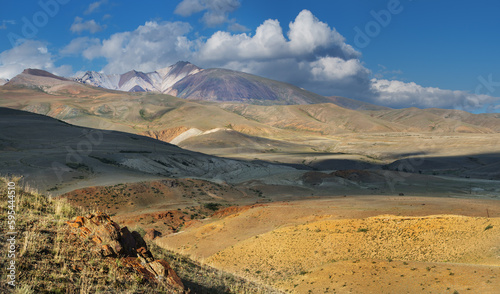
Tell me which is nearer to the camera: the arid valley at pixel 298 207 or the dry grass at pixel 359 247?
the arid valley at pixel 298 207

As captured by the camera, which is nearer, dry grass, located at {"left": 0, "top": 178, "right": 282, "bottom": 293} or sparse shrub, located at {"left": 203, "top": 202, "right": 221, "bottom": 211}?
dry grass, located at {"left": 0, "top": 178, "right": 282, "bottom": 293}

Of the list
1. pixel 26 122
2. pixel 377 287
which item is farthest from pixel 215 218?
pixel 26 122

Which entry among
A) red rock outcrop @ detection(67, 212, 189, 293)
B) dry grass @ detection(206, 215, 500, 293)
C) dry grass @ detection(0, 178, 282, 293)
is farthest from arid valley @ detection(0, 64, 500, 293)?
dry grass @ detection(0, 178, 282, 293)

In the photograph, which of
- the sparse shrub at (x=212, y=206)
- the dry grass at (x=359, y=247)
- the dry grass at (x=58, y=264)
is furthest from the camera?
the sparse shrub at (x=212, y=206)

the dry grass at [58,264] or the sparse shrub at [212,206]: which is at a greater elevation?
the dry grass at [58,264]

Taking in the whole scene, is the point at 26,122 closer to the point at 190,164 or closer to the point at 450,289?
the point at 190,164

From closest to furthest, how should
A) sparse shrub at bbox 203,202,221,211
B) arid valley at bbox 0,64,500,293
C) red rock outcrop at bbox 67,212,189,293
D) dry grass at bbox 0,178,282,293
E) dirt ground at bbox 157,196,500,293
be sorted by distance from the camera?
dry grass at bbox 0,178,282,293, red rock outcrop at bbox 67,212,189,293, dirt ground at bbox 157,196,500,293, arid valley at bbox 0,64,500,293, sparse shrub at bbox 203,202,221,211

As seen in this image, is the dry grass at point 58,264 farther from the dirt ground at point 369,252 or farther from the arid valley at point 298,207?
the dirt ground at point 369,252

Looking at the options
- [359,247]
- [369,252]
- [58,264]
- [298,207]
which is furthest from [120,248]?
[298,207]

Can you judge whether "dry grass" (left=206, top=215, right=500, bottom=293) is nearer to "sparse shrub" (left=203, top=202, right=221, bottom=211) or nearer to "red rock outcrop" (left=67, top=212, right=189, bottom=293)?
"red rock outcrop" (left=67, top=212, right=189, bottom=293)

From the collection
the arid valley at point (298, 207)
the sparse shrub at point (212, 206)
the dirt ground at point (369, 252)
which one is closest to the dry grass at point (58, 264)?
the arid valley at point (298, 207)

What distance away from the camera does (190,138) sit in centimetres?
14375

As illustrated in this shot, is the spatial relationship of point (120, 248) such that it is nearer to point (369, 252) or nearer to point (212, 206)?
point (369, 252)

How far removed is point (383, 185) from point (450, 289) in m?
45.8
